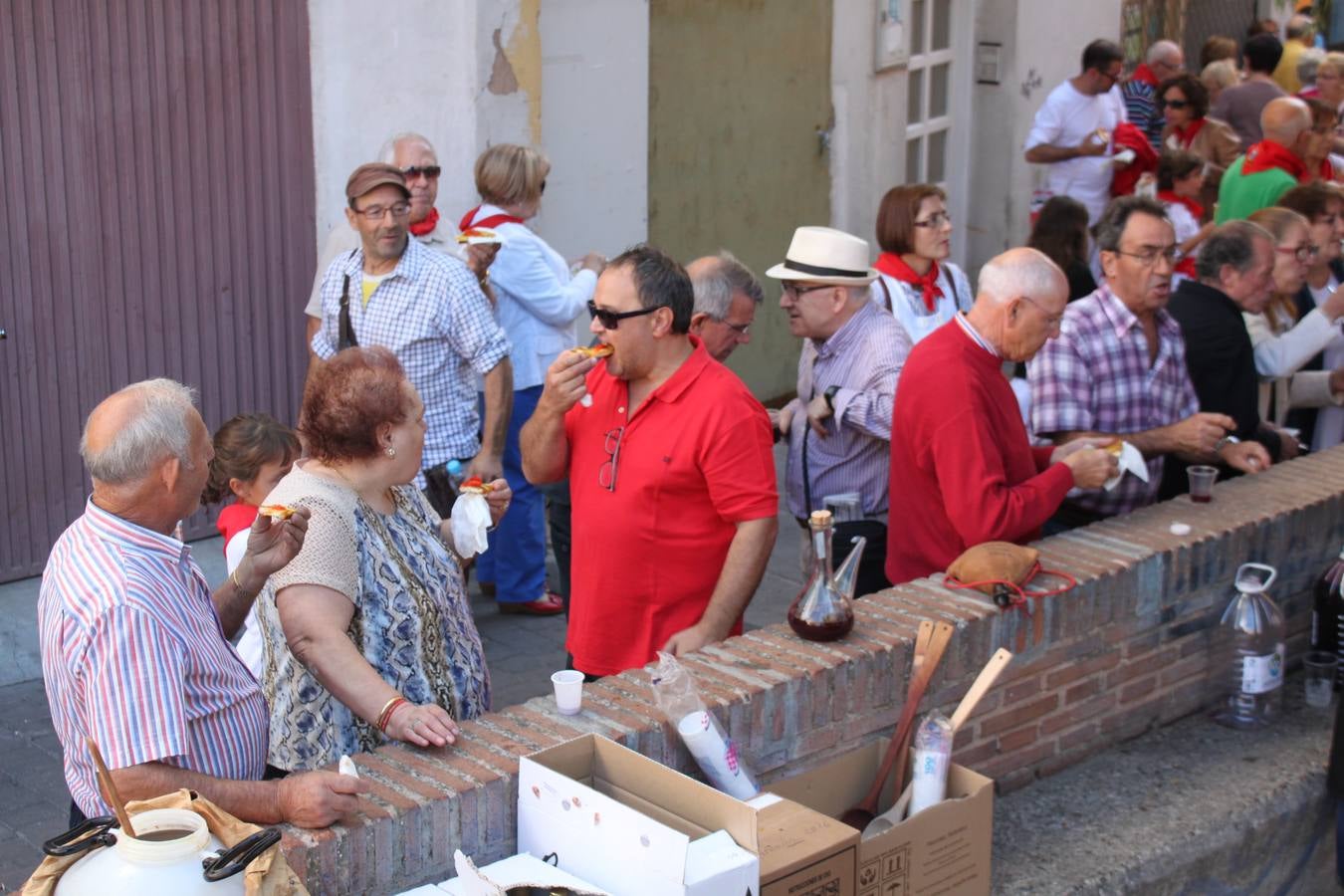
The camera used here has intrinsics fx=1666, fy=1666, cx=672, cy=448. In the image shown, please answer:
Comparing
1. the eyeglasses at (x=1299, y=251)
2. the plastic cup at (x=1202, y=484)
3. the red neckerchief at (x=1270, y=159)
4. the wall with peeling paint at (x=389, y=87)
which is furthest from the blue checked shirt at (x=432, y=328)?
the red neckerchief at (x=1270, y=159)

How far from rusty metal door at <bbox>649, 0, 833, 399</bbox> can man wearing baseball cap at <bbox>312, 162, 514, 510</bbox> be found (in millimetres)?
3264

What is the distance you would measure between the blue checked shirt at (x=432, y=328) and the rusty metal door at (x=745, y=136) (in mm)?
3263

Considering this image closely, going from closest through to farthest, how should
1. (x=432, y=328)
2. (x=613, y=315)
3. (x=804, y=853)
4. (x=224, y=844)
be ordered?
(x=224, y=844) < (x=804, y=853) < (x=613, y=315) < (x=432, y=328)

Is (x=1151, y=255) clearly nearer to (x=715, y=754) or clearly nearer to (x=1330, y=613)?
(x=1330, y=613)

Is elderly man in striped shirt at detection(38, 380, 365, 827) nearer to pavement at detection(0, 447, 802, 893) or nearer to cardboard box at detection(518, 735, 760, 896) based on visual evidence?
cardboard box at detection(518, 735, 760, 896)

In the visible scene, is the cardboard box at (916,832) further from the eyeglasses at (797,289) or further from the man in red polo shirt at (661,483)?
the eyeglasses at (797,289)

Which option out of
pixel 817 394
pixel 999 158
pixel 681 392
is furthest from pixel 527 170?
pixel 999 158

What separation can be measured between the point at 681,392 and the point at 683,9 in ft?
17.4

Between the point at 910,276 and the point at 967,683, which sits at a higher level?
the point at 910,276

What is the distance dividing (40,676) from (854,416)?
11.2 ft

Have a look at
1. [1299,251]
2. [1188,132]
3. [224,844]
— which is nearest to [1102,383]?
[1299,251]

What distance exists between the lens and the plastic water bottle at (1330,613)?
17.3 ft

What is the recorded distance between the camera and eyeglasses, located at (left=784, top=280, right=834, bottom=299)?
18.6 ft

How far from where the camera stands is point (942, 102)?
12.1 meters
